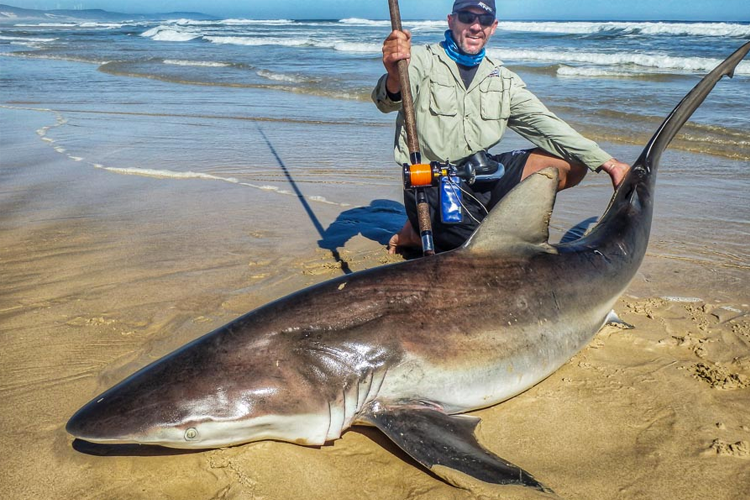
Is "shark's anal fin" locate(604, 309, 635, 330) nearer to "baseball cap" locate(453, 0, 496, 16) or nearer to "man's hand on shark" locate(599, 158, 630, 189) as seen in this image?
"man's hand on shark" locate(599, 158, 630, 189)

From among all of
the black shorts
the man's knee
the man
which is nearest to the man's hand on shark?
the man

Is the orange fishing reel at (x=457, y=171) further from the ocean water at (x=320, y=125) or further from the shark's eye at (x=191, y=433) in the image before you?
the shark's eye at (x=191, y=433)

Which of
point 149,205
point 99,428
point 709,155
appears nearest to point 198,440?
point 99,428

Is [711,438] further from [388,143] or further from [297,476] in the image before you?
[388,143]

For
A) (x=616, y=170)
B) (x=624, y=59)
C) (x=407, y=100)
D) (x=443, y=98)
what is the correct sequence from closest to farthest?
(x=407, y=100) → (x=616, y=170) → (x=443, y=98) → (x=624, y=59)

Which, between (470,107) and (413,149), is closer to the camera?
(413,149)

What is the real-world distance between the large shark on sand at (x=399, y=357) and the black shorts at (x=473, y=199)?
1460mm

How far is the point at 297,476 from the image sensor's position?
2.61m

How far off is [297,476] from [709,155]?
7.94 m

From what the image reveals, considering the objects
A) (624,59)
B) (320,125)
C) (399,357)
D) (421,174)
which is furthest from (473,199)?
(624,59)

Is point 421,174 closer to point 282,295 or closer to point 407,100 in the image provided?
point 407,100

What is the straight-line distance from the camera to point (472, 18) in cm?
453

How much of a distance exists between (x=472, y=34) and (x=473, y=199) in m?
1.19

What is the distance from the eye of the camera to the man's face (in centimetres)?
454
